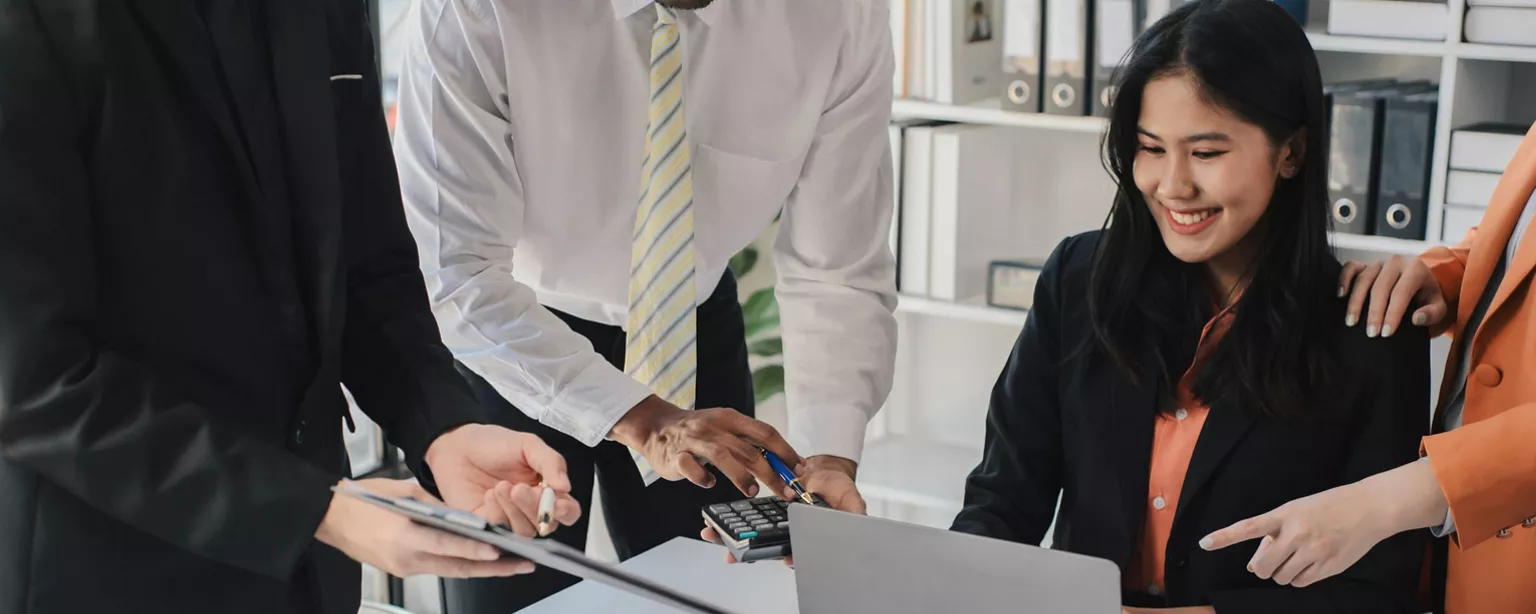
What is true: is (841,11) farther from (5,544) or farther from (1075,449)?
(5,544)

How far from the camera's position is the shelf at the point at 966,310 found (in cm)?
279

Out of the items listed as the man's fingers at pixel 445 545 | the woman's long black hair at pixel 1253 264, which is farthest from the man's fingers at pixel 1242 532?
the man's fingers at pixel 445 545

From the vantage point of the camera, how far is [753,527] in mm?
1267

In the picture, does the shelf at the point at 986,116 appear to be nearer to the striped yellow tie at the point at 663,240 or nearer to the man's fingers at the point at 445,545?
the striped yellow tie at the point at 663,240

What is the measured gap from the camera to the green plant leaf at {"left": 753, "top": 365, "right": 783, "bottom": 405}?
10.0 feet

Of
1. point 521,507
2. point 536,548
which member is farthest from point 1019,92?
point 536,548

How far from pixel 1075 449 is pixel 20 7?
1.15 meters

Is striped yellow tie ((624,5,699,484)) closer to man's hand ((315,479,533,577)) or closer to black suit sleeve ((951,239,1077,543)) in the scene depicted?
black suit sleeve ((951,239,1077,543))

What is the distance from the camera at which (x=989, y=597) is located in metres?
0.99

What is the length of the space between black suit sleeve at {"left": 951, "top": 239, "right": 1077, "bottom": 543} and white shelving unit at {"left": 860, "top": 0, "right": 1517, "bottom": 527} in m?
0.96

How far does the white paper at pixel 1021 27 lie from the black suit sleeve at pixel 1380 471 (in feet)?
3.98

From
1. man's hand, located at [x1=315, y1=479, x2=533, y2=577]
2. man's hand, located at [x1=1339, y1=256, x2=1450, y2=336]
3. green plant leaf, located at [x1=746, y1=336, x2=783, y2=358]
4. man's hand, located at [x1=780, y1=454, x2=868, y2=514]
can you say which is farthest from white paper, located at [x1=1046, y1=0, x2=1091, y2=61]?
man's hand, located at [x1=315, y1=479, x2=533, y2=577]

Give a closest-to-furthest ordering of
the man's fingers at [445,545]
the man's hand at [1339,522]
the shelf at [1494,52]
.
Result: the man's fingers at [445,545] < the man's hand at [1339,522] < the shelf at [1494,52]

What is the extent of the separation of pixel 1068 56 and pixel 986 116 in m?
0.20
